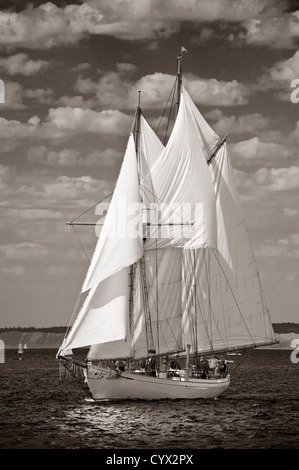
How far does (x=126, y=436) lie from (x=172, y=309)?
21278mm

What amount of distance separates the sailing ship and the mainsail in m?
0.08

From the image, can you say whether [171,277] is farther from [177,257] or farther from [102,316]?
[102,316]

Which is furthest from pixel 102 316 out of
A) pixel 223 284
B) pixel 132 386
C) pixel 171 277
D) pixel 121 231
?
pixel 223 284

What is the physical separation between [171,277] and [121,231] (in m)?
8.98

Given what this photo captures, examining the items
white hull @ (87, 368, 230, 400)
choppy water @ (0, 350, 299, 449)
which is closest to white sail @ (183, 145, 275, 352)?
white hull @ (87, 368, 230, 400)

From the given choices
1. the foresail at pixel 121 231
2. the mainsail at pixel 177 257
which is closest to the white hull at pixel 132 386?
the mainsail at pixel 177 257

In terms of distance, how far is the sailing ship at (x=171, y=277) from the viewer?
66500 mm

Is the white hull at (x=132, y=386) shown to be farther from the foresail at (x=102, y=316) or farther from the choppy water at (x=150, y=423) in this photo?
the foresail at (x=102, y=316)

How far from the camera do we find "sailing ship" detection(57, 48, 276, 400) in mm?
66500

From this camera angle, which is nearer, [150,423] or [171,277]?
[150,423]

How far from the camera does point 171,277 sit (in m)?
73.9

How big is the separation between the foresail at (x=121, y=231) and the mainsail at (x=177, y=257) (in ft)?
0.24
